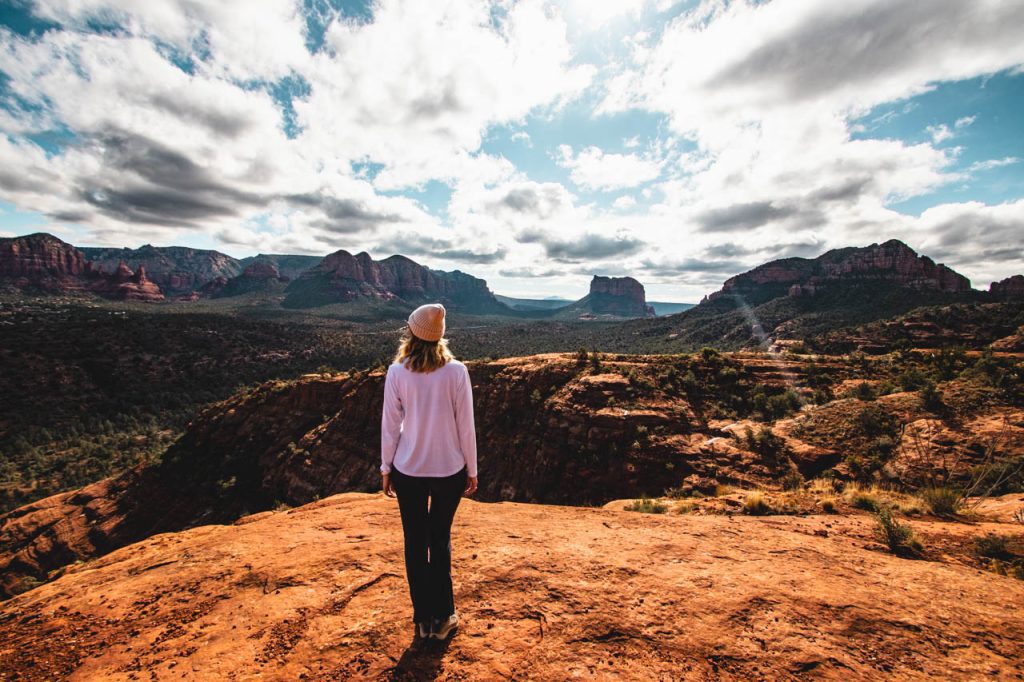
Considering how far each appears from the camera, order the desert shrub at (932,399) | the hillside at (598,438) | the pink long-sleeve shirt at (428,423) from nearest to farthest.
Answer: the pink long-sleeve shirt at (428,423)
the hillside at (598,438)
the desert shrub at (932,399)

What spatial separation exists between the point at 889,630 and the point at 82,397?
9549 centimetres

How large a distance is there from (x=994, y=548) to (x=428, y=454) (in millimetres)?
7217

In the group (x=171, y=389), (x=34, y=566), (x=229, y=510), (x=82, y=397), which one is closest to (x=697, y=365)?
(x=229, y=510)

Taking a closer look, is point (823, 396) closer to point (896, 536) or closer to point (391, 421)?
point (896, 536)

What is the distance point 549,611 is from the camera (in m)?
3.96

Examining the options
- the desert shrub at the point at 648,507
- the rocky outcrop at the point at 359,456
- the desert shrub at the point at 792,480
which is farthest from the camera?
the rocky outcrop at the point at 359,456

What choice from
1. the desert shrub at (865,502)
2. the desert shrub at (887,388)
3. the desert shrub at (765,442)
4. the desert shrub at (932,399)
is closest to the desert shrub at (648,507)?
the desert shrub at (865,502)

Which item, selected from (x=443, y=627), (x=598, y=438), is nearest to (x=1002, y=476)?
(x=443, y=627)

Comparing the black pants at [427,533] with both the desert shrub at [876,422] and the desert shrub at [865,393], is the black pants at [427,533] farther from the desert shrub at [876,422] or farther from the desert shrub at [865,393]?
the desert shrub at [865,393]

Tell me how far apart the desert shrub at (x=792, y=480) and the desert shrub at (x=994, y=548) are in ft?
27.4

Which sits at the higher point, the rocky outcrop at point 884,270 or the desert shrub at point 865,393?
the rocky outcrop at point 884,270

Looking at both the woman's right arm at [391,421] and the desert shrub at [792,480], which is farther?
the desert shrub at [792,480]

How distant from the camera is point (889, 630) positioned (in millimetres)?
3553

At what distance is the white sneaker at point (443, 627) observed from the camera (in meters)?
3.47
